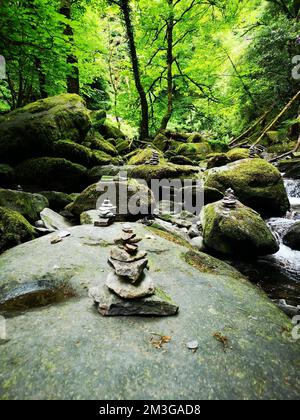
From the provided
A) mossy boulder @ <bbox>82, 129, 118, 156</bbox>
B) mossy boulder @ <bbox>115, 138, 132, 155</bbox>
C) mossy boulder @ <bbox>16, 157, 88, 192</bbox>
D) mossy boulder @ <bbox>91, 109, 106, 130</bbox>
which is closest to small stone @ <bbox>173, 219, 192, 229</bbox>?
mossy boulder @ <bbox>16, 157, 88, 192</bbox>

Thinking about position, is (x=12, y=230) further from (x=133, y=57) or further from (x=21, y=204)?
(x=133, y=57)

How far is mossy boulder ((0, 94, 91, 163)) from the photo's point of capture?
839 centimetres

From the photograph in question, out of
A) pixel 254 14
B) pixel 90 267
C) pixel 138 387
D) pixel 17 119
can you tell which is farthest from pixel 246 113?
pixel 138 387

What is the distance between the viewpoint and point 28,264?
10.8 ft

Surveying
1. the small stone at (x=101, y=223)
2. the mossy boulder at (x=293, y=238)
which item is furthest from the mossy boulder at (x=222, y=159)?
the small stone at (x=101, y=223)

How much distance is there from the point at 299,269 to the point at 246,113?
17.2 meters

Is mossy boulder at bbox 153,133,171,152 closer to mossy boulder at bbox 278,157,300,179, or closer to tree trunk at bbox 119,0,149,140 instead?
tree trunk at bbox 119,0,149,140

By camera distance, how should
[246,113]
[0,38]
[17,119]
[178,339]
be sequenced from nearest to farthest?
1. [178,339]
2. [0,38]
3. [17,119]
4. [246,113]

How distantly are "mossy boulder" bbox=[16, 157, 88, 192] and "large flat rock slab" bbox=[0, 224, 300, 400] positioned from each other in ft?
19.1

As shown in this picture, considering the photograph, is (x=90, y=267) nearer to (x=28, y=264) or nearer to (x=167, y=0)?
(x=28, y=264)

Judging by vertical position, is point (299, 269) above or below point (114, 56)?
below

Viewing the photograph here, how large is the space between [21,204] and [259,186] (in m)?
6.76

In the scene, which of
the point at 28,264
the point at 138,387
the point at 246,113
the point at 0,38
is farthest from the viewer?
the point at 246,113

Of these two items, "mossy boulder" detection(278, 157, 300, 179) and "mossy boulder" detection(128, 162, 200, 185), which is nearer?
"mossy boulder" detection(128, 162, 200, 185)
